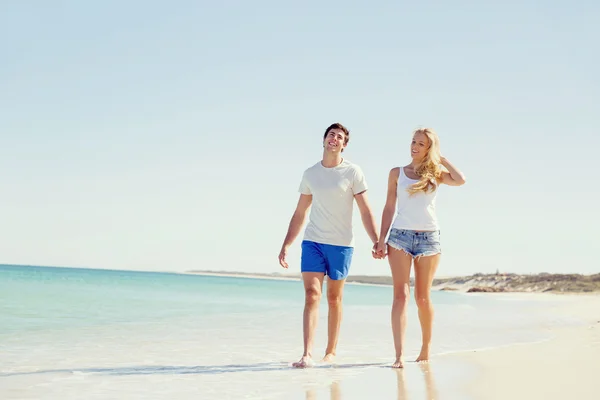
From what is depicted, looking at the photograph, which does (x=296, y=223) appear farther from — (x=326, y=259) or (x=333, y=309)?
(x=333, y=309)

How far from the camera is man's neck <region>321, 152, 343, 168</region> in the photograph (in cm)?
578

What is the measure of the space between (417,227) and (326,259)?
822 mm

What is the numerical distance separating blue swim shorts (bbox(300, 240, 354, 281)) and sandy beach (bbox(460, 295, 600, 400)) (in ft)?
4.55

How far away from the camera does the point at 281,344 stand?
7.59 m

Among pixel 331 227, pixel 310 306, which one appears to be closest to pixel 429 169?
pixel 331 227

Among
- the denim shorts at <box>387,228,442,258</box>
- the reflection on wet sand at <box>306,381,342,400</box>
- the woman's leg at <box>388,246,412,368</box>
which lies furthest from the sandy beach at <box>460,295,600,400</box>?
the denim shorts at <box>387,228,442,258</box>

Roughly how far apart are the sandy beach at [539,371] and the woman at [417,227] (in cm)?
73

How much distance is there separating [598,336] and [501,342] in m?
1.11

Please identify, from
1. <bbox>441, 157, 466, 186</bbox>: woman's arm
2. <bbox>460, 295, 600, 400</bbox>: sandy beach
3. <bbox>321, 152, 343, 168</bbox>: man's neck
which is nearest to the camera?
<bbox>460, 295, 600, 400</bbox>: sandy beach

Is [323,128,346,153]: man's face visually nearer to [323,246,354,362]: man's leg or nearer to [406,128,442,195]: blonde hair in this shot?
[406,128,442,195]: blonde hair

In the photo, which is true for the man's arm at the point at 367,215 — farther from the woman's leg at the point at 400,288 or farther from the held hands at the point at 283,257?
the held hands at the point at 283,257

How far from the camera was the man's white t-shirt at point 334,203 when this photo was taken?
18.6 ft

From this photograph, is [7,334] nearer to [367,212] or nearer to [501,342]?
[367,212]

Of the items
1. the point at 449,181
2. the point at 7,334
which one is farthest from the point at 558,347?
the point at 7,334
